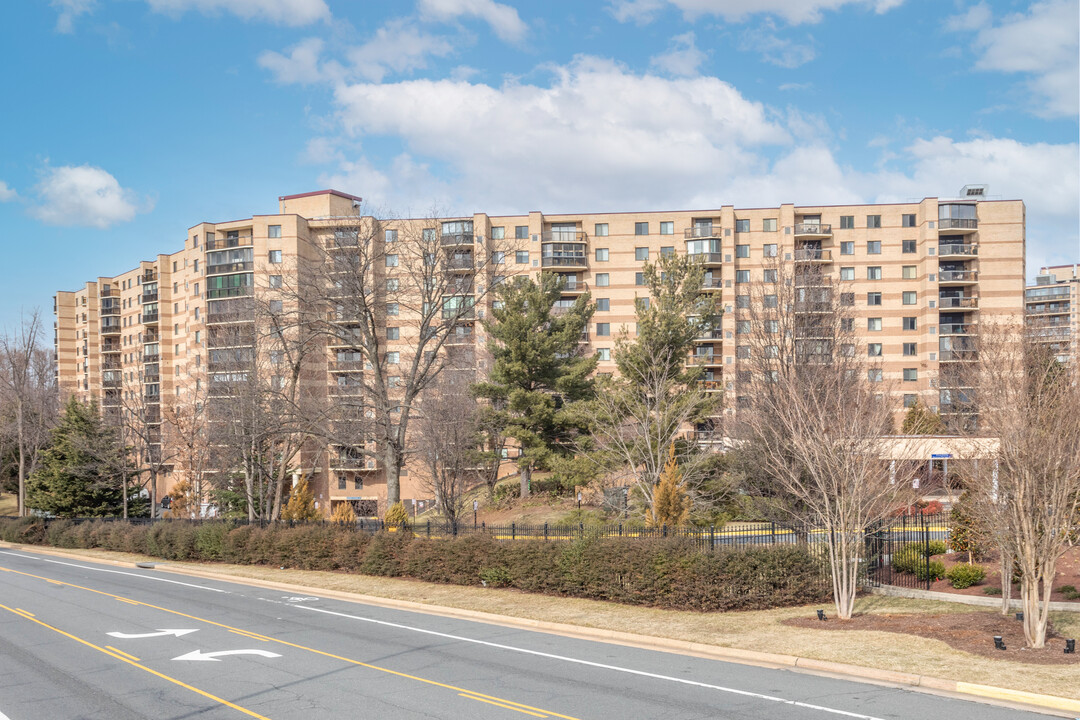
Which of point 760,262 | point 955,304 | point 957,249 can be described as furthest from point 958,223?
point 760,262

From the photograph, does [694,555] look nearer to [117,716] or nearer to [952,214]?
[117,716]

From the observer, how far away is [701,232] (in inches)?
2714

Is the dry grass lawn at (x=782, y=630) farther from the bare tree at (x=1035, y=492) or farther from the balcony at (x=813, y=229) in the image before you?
the balcony at (x=813, y=229)

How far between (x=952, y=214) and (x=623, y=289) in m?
28.7

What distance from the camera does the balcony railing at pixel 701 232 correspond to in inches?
2712

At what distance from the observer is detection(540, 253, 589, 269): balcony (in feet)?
228

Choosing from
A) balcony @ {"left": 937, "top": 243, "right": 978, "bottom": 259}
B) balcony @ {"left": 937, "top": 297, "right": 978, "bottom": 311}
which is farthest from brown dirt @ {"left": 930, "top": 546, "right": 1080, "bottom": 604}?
balcony @ {"left": 937, "top": 243, "right": 978, "bottom": 259}

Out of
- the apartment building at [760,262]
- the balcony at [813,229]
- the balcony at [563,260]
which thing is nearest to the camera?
the apartment building at [760,262]

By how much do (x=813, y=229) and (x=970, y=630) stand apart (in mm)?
59158

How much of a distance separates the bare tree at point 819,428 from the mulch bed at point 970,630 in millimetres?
766

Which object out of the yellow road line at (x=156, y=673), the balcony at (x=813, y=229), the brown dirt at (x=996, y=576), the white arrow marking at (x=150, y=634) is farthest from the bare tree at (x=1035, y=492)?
the balcony at (x=813, y=229)

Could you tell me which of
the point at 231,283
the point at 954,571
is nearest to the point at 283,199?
the point at 231,283

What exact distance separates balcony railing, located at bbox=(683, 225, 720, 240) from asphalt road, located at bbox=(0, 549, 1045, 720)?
54236 millimetres

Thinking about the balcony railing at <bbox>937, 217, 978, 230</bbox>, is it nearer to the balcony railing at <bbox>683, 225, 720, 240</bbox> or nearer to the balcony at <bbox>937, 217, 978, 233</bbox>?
the balcony at <bbox>937, 217, 978, 233</bbox>
